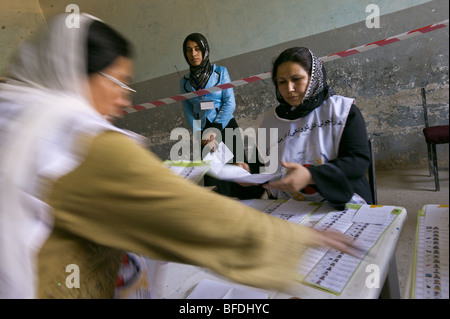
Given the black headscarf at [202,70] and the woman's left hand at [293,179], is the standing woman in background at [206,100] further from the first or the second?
the woman's left hand at [293,179]

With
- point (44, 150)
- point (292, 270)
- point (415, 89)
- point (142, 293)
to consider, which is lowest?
point (142, 293)

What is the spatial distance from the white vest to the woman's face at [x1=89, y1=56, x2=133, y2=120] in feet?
2.66

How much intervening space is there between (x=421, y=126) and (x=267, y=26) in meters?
2.08

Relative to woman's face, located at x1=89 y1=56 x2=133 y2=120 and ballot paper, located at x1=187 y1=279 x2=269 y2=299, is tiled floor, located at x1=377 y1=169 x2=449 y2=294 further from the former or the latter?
woman's face, located at x1=89 y1=56 x2=133 y2=120

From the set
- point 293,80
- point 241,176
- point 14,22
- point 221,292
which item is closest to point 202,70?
point 293,80

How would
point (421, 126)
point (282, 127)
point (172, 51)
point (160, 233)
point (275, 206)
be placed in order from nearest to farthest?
point (160, 233)
point (275, 206)
point (282, 127)
point (421, 126)
point (172, 51)

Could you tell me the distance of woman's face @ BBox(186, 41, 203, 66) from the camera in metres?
2.71

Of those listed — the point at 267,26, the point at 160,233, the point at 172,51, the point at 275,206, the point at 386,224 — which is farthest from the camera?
the point at 172,51

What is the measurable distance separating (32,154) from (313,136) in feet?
3.97

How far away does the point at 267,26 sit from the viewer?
12.3ft

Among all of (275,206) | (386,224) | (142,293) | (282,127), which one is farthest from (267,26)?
(142,293)

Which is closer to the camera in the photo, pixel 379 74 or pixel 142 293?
pixel 142 293
